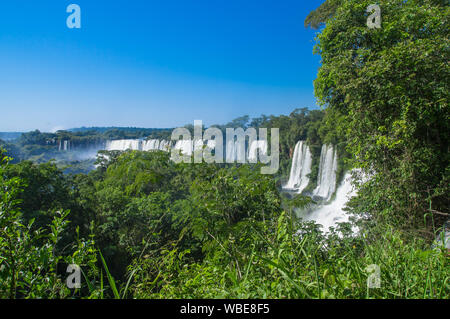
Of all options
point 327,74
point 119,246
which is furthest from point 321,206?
point 119,246

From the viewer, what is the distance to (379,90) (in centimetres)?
516

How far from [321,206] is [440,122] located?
17718 millimetres

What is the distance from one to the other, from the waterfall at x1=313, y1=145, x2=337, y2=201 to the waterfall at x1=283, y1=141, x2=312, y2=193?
15.1ft

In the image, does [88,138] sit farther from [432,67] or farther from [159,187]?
[432,67]

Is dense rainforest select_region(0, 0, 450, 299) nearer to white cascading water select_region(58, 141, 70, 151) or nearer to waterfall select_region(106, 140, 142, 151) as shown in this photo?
waterfall select_region(106, 140, 142, 151)

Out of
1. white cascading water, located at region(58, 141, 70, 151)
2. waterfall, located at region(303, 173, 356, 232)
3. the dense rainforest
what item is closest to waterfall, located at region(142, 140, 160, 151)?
white cascading water, located at region(58, 141, 70, 151)

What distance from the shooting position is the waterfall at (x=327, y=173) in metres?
22.5

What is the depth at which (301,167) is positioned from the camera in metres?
30.4

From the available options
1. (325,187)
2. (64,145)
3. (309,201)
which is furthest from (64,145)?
(309,201)

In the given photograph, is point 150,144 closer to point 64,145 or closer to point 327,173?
point 64,145

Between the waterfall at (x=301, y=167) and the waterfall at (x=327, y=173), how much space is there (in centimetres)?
461

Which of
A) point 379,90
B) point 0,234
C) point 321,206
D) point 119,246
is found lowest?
point 321,206

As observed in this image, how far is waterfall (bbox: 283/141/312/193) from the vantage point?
96.1 ft

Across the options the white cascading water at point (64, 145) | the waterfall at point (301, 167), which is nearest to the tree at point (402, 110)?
the waterfall at point (301, 167)
